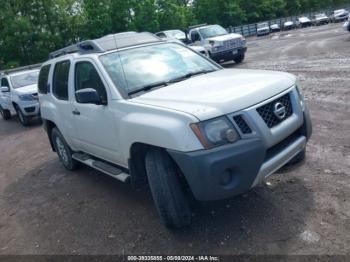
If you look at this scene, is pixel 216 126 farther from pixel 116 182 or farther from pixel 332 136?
pixel 332 136

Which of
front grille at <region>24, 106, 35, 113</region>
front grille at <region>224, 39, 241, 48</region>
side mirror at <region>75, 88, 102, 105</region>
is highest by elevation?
side mirror at <region>75, 88, 102, 105</region>

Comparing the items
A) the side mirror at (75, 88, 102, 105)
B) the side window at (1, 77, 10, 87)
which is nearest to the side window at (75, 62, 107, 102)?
the side mirror at (75, 88, 102, 105)

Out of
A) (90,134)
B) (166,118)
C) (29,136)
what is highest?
(166,118)

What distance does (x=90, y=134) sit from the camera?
16.9 ft

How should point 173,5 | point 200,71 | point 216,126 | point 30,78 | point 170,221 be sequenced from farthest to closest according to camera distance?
1. point 173,5
2. point 30,78
3. point 200,71
4. point 170,221
5. point 216,126

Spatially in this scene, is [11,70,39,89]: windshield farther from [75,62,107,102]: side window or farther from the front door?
[75,62,107,102]: side window

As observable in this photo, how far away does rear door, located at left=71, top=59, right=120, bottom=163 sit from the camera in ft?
14.8

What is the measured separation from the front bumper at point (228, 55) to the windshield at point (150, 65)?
11761 mm

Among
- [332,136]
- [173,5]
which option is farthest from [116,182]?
[173,5]

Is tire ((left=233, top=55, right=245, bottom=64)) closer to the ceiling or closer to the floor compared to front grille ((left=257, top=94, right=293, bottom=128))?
closer to the floor

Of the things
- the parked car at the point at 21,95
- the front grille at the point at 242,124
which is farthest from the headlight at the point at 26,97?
the front grille at the point at 242,124

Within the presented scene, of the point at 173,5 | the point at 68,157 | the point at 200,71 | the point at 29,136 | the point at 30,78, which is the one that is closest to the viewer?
the point at 200,71

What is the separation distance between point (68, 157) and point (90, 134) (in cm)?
155

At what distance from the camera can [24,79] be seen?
13.3m
